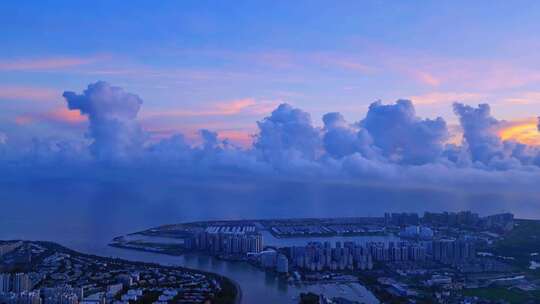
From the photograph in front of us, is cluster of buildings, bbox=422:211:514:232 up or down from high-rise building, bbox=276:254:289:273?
up

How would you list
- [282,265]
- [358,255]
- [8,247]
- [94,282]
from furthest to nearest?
[8,247] → [358,255] → [282,265] → [94,282]

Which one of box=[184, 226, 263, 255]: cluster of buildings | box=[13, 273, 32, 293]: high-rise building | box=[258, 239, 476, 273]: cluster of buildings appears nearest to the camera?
box=[13, 273, 32, 293]: high-rise building

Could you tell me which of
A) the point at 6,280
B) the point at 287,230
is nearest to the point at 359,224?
the point at 287,230

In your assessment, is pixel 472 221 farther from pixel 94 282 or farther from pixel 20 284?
pixel 20 284

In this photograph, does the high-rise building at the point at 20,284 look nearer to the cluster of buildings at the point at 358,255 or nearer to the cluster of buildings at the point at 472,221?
the cluster of buildings at the point at 358,255

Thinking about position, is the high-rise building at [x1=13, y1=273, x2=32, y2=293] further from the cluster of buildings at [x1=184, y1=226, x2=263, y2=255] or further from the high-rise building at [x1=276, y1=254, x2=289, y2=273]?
the cluster of buildings at [x1=184, y1=226, x2=263, y2=255]

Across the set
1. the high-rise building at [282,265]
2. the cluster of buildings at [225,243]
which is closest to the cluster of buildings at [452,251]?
the high-rise building at [282,265]

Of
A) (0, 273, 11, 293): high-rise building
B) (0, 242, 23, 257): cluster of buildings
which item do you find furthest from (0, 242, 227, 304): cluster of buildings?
(0, 242, 23, 257): cluster of buildings

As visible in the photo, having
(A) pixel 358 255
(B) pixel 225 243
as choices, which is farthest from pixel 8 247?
(A) pixel 358 255

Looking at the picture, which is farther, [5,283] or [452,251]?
[452,251]

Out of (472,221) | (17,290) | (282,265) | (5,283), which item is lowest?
(17,290)

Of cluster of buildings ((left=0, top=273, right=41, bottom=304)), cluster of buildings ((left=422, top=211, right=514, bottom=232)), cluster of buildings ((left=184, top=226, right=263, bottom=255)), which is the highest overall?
cluster of buildings ((left=422, top=211, right=514, bottom=232))
